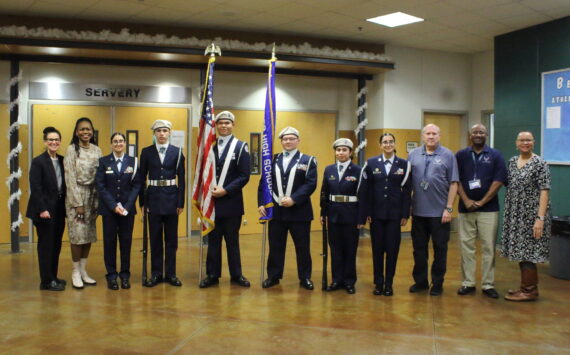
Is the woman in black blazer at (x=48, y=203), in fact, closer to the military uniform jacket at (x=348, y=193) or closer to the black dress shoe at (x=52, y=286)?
the black dress shoe at (x=52, y=286)

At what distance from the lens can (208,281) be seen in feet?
18.0

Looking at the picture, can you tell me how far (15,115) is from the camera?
24.5 ft

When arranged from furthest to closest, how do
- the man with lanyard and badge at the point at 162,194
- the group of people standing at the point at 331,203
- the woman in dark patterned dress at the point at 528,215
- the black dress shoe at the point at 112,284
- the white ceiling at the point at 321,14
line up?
1. the white ceiling at the point at 321,14
2. the man with lanyard and badge at the point at 162,194
3. the black dress shoe at the point at 112,284
4. the group of people standing at the point at 331,203
5. the woman in dark patterned dress at the point at 528,215

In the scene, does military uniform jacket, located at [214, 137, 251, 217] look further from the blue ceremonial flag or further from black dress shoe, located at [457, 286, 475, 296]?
black dress shoe, located at [457, 286, 475, 296]

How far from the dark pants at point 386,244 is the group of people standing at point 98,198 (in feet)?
6.30

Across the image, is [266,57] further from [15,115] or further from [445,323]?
[445,323]

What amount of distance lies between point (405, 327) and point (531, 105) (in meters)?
4.64

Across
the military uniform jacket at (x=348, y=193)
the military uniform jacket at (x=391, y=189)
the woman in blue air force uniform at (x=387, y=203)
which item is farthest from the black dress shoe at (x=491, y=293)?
the military uniform jacket at (x=348, y=193)

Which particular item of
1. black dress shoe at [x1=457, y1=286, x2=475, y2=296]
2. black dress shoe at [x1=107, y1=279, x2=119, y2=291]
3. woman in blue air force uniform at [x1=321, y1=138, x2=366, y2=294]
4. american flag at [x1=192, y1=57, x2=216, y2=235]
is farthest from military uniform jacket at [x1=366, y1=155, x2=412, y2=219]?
black dress shoe at [x1=107, y1=279, x2=119, y2=291]

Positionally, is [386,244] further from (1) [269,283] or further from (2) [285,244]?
(1) [269,283]

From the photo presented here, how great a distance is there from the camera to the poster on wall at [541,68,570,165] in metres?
7.08

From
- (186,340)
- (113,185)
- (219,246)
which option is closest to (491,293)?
(219,246)

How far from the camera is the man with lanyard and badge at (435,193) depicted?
520 cm

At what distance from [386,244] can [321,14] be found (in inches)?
137
